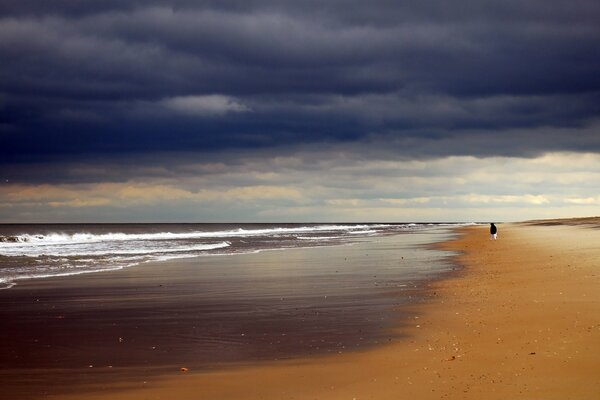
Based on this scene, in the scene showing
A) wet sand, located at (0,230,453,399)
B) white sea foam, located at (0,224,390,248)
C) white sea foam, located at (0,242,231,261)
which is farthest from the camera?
white sea foam, located at (0,224,390,248)

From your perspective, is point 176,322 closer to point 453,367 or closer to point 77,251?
point 453,367

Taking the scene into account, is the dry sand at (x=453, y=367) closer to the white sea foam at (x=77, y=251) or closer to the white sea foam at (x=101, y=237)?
the white sea foam at (x=77, y=251)

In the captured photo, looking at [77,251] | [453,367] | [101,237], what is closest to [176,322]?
[453,367]

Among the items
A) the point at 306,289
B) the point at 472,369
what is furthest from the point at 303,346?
the point at 306,289

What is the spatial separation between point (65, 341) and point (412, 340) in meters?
5.50

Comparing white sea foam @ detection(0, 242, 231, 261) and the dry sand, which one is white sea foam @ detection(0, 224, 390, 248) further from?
the dry sand

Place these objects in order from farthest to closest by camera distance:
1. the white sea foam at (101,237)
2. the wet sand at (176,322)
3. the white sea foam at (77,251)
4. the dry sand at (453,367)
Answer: the white sea foam at (101,237)
the white sea foam at (77,251)
the wet sand at (176,322)
the dry sand at (453,367)

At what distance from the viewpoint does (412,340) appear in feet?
31.0

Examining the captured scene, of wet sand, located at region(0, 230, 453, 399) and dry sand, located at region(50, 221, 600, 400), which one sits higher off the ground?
wet sand, located at region(0, 230, 453, 399)

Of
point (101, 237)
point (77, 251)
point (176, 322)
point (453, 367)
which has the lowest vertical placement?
point (453, 367)

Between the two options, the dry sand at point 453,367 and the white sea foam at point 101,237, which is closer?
the dry sand at point 453,367

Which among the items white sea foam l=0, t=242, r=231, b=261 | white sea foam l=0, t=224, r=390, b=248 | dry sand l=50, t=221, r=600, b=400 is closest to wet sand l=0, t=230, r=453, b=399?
dry sand l=50, t=221, r=600, b=400

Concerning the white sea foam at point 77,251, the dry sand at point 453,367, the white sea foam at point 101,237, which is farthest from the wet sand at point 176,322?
the white sea foam at point 101,237

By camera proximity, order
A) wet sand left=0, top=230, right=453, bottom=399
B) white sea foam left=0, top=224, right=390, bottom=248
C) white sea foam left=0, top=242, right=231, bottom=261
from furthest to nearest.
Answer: white sea foam left=0, top=224, right=390, bottom=248
white sea foam left=0, top=242, right=231, bottom=261
wet sand left=0, top=230, right=453, bottom=399
